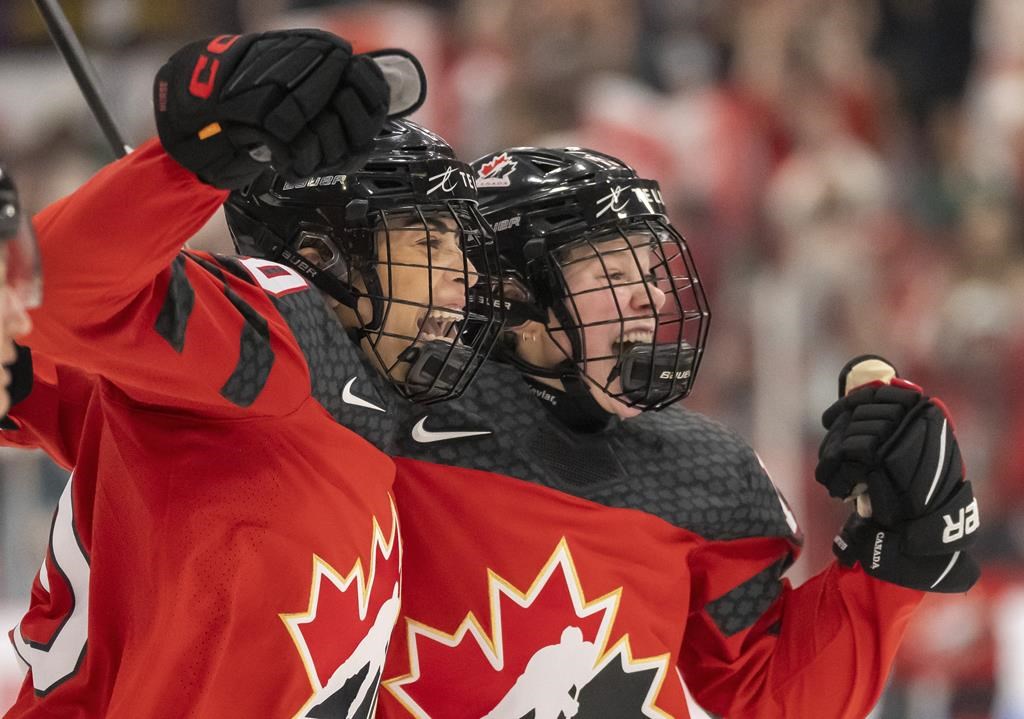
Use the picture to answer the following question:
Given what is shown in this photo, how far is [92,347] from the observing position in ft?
4.43

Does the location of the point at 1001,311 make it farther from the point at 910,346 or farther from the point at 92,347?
the point at 92,347

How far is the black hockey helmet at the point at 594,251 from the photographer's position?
197 cm

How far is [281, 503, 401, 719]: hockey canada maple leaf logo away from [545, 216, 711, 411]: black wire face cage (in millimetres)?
420

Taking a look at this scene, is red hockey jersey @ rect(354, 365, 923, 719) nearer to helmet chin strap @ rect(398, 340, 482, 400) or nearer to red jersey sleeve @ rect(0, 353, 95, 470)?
helmet chin strap @ rect(398, 340, 482, 400)

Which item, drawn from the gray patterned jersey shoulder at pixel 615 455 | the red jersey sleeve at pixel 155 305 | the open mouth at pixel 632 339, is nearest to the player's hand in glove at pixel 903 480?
the gray patterned jersey shoulder at pixel 615 455

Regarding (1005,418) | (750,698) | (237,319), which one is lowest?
(1005,418)

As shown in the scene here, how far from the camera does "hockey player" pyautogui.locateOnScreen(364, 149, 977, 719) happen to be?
1.94m

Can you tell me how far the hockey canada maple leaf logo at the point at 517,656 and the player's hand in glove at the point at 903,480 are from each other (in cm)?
38

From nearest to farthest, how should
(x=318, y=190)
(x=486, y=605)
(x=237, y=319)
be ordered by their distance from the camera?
(x=237, y=319)
(x=318, y=190)
(x=486, y=605)

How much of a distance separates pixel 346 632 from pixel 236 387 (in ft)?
1.03

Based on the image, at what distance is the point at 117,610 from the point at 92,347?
417 mm

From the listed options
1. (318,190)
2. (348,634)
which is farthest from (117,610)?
(318,190)

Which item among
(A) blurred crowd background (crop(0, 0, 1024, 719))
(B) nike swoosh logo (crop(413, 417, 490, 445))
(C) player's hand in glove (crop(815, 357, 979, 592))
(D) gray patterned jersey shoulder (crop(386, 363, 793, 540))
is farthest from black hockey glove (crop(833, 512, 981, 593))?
(A) blurred crowd background (crop(0, 0, 1024, 719))

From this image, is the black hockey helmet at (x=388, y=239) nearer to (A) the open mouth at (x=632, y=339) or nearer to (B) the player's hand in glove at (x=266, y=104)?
(A) the open mouth at (x=632, y=339)
